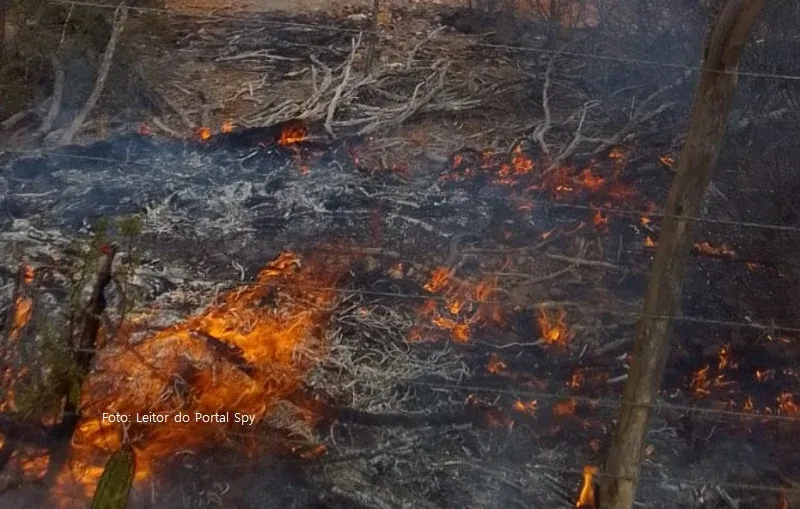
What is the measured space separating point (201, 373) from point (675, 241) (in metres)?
2.82

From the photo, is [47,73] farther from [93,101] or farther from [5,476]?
[5,476]

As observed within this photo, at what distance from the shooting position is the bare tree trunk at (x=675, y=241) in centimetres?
303

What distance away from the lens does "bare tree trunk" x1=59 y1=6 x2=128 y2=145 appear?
6539 millimetres

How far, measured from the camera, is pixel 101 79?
23.1ft

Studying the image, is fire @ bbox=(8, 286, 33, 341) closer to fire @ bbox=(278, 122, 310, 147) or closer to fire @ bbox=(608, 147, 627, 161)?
fire @ bbox=(278, 122, 310, 147)

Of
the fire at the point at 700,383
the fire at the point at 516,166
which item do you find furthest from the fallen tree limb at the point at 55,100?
the fire at the point at 700,383

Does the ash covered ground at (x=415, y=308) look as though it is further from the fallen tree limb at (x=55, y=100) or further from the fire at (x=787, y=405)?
the fallen tree limb at (x=55, y=100)

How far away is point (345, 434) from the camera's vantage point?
14.9 ft

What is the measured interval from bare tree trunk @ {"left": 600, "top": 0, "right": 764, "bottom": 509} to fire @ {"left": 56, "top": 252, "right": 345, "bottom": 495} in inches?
64.1

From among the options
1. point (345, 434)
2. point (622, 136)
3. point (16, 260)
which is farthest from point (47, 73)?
point (622, 136)

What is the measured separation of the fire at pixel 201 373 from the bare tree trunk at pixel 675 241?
1629 mm

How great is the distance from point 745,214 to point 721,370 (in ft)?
5.52

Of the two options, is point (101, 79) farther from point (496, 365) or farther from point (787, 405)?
point (787, 405)

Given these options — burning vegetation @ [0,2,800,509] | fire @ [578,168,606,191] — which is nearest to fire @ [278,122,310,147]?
burning vegetation @ [0,2,800,509]
